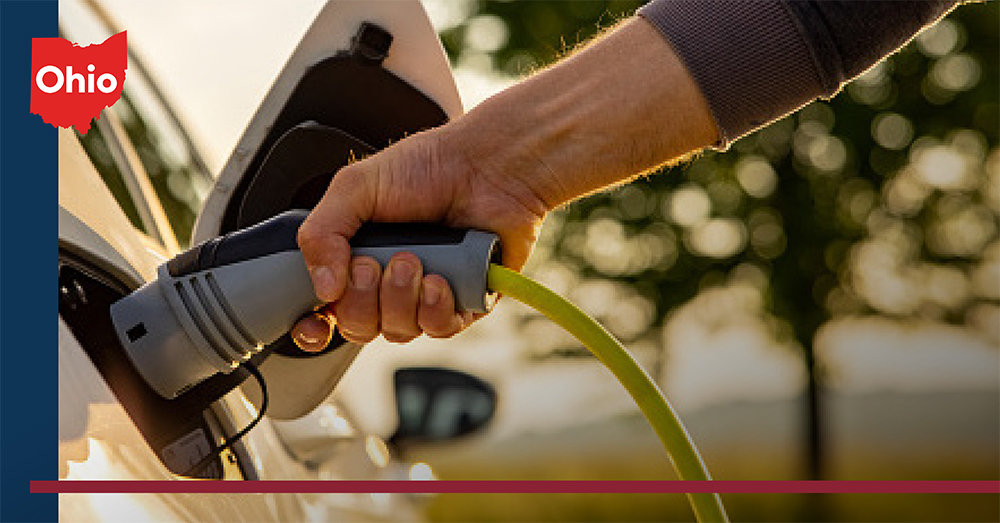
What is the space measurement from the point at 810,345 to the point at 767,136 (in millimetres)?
1636

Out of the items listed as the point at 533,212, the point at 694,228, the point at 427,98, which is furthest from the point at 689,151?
the point at 694,228

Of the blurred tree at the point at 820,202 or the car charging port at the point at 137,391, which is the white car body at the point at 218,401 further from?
the blurred tree at the point at 820,202

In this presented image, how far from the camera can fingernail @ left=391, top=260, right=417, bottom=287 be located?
1313 mm

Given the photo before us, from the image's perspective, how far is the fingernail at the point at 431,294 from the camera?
1310 mm

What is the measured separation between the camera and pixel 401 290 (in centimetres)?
132

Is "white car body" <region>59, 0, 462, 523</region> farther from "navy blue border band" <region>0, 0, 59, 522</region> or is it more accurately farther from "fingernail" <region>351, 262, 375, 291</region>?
"fingernail" <region>351, 262, 375, 291</region>

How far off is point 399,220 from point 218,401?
0.30 m

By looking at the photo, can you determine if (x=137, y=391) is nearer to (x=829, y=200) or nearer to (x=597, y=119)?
(x=597, y=119)

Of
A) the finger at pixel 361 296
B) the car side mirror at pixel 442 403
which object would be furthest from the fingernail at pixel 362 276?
the car side mirror at pixel 442 403

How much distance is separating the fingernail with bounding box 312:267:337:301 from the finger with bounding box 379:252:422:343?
0.22 feet

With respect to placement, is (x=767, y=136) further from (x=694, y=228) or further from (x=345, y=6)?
(x=345, y=6)

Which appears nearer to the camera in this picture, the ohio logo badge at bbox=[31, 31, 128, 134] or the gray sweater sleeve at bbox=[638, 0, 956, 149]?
the ohio logo badge at bbox=[31, 31, 128, 134]

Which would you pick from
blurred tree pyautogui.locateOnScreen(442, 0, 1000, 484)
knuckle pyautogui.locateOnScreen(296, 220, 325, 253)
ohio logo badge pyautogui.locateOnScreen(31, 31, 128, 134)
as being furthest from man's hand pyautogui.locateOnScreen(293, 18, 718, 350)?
blurred tree pyautogui.locateOnScreen(442, 0, 1000, 484)

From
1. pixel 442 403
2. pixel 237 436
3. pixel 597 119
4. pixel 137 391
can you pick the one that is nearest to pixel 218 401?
pixel 237 436
